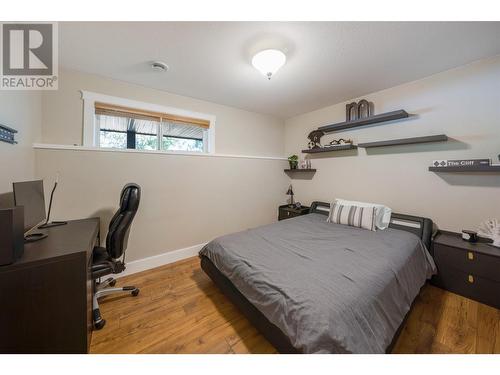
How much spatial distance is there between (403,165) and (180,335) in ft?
10.2

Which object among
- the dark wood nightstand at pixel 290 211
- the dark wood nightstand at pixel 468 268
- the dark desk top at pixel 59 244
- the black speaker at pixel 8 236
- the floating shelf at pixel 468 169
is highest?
the floating shelf at pixel 468 169

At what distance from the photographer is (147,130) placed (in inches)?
103

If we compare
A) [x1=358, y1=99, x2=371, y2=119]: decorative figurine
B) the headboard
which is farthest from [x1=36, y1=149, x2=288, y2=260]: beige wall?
the headboard

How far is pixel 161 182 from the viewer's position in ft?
8.39

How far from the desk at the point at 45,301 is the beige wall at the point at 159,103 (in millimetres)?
1460

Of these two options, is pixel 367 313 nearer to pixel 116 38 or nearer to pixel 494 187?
pixel 494 187

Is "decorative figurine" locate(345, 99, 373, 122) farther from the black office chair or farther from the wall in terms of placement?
the black office chair

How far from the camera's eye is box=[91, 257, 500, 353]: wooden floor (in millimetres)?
1338

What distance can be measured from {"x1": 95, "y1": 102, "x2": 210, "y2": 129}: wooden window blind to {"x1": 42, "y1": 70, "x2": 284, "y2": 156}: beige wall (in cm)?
14

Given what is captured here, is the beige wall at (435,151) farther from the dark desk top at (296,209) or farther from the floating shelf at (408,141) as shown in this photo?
the dark desk top at (296,209)

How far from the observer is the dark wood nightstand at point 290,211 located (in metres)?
3.48

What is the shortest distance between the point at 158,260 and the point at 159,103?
7.03ft

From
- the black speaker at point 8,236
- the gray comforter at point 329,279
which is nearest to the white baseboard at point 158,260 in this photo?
the gray comforter at point 329,279
